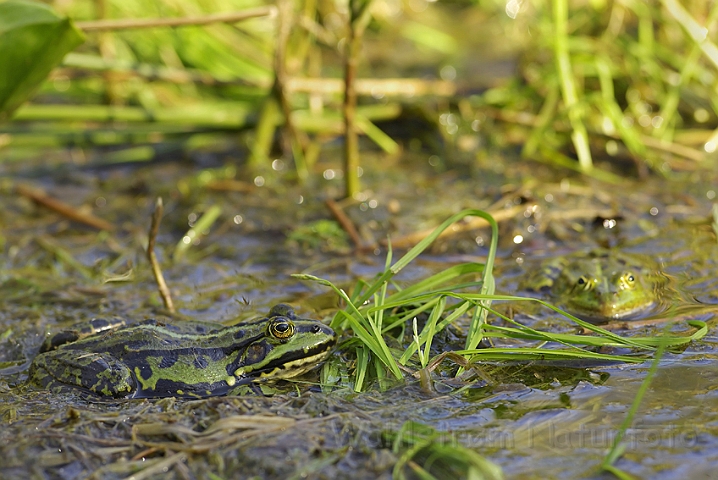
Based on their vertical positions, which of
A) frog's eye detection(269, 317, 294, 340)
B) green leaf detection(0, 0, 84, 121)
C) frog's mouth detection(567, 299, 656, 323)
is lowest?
frog's mouth detection(567, 299, 656, 323)

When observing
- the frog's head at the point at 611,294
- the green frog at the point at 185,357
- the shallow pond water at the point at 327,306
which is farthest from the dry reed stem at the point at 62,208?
the frog's head at the point at 611,294

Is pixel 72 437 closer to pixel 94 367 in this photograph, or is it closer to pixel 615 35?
pixel 94 367

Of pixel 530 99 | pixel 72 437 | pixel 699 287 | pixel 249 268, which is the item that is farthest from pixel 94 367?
pixel 530 99

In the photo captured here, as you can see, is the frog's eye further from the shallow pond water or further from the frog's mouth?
the frog's mouth

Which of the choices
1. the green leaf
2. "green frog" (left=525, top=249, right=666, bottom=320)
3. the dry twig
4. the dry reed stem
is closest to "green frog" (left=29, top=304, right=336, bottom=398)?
the dry twig

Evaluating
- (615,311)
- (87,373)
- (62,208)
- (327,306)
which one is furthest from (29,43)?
(615,311)

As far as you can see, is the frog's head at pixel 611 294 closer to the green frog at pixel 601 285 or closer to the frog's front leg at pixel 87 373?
the green frog at pixel 601 285
